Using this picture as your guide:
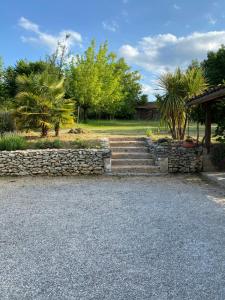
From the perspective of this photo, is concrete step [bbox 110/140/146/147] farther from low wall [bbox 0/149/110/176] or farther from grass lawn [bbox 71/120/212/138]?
low wall [bbox 0/149/110/176]

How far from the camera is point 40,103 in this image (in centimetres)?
1274

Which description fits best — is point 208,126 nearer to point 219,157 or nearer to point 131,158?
point 219,157

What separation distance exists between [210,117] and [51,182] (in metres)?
6.75

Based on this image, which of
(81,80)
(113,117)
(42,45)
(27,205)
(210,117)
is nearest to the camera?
(27,205)

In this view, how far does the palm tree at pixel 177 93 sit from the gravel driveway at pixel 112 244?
15.7 ft

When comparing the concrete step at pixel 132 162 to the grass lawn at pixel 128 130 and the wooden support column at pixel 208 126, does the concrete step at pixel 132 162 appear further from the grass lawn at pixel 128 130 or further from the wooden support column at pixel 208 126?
the grass lawn at pixel 128 130

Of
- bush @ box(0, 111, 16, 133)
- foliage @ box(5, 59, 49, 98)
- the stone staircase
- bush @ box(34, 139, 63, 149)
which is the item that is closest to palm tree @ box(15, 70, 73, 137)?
bush @ box(0, 111, 16, 133)

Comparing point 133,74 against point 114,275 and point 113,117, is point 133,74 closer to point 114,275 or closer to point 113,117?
point 113,117

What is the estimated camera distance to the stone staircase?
10680 millimetres

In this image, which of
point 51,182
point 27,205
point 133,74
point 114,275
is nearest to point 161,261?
point 114,275

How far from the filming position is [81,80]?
2786 centimetres

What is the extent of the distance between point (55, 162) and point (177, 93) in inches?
223

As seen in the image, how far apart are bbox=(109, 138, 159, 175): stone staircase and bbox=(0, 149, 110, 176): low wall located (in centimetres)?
65

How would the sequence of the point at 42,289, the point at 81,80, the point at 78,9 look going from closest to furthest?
the point at 42,289
the point at 78,9
the point at 81,80
